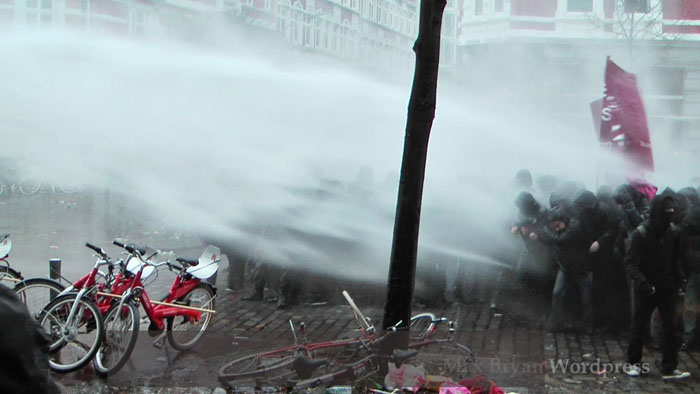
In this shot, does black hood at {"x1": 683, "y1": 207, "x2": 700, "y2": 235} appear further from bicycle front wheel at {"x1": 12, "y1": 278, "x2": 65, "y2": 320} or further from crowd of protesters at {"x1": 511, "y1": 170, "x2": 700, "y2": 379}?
bicycle front wheel at {"x1": 12, "y1": 278, "x2": 65, "y2": 320}

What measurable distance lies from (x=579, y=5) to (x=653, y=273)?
6729 mm

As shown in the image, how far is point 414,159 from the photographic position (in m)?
5.50

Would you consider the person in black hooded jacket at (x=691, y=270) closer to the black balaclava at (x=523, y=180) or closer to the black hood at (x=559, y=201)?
the black hood at (x=559, y=201)

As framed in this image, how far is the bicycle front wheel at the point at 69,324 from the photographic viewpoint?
5727mm

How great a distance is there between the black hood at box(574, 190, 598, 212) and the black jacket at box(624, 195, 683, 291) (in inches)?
50.2

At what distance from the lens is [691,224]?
670cm

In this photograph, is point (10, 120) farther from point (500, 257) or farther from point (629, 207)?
point (629, 207)

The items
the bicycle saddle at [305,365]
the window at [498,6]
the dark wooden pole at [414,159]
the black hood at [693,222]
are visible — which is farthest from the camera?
the window at [498,6]

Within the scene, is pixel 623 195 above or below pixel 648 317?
above

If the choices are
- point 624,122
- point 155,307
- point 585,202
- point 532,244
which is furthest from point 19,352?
point 624,122

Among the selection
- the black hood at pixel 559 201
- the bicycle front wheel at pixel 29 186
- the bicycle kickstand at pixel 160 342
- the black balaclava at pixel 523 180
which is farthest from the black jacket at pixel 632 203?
the bicycle front wheel at pixel 29 186

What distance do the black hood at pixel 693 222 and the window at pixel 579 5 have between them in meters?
5.62

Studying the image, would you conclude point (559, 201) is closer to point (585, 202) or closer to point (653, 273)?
point (585, 202)

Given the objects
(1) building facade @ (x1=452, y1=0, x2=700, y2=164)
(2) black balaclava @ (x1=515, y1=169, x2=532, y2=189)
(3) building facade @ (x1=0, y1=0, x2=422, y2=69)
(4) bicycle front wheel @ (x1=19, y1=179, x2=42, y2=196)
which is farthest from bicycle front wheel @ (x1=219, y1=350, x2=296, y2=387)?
(4) bicycle front wheel @ (x1=19, y1=179, x2=42, y2=196)
